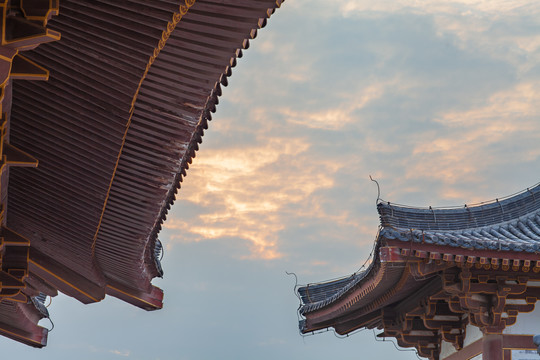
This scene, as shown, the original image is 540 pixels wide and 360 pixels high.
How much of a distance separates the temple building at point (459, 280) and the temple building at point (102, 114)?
413 centimetres

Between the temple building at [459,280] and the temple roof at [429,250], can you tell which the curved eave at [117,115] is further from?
the temple building at [459,280]

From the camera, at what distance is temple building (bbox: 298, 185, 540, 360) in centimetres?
1220

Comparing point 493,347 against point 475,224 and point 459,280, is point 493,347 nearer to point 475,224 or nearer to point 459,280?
point 459,280

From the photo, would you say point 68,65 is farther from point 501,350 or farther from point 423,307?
point 423,307

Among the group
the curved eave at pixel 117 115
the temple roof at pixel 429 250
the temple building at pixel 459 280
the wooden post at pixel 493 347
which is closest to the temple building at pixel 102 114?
the curved eave at pixel 117 115

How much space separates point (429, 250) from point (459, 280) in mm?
1368

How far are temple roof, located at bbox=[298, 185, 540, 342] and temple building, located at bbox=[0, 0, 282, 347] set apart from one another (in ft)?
12.6

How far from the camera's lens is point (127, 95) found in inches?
265

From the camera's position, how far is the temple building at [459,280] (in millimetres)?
12195

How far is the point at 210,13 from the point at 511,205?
10.8m

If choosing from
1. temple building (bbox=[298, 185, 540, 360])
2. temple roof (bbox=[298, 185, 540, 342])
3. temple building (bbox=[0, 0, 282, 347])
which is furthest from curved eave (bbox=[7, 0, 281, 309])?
temple building (bbox=[298, 185, 540, 360])

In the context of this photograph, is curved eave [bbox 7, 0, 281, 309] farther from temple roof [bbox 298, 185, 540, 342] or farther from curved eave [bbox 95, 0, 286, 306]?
temple roof [bbox 298, 185, 540, 342]

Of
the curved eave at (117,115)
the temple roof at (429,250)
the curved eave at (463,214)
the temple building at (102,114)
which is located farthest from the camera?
the curved eave at (463,214)

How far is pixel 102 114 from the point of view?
23.5ft
